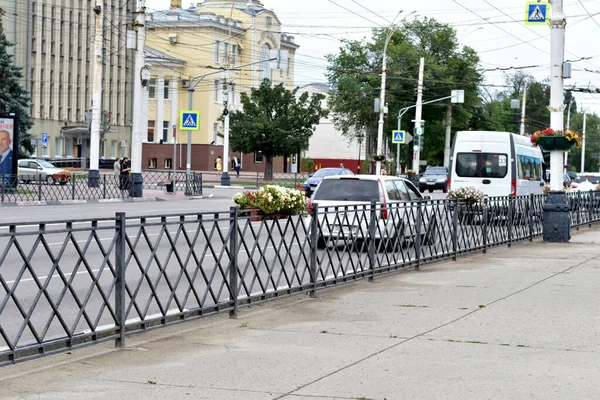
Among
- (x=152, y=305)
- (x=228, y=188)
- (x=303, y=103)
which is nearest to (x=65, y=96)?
(x=303, y=103)

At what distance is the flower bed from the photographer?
11.5 m

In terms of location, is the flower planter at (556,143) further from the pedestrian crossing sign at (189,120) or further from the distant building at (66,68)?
the distant building at (66,68)

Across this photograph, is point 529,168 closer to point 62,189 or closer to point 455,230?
point 455,230

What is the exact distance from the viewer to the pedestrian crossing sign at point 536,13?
22.8 meters

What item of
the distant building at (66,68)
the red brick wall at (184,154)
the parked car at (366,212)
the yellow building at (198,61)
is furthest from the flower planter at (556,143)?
the red brick wall at (184,154)

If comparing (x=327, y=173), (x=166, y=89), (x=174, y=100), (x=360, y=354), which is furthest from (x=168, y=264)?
(x=166, y=89)

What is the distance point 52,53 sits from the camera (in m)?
77.6

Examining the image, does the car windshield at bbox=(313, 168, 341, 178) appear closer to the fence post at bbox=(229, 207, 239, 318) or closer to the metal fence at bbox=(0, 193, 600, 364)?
the metal fence at bbox=(0, 193, 600, 364)

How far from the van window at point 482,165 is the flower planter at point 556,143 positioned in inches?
329

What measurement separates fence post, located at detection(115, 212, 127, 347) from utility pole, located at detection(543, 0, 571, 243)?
1552cm

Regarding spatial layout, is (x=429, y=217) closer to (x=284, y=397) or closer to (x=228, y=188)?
(x=284, y=397)

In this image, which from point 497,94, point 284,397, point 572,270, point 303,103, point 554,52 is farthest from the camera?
point 497,94

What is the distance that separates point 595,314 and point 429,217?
212 inches

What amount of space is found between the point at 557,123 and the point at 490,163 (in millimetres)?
8646
